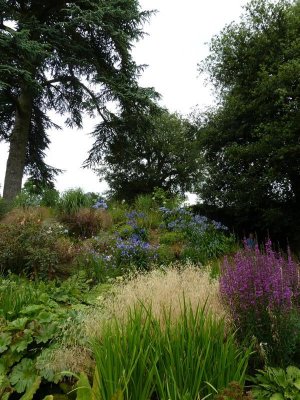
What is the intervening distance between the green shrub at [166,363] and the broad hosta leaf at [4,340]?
0.78m

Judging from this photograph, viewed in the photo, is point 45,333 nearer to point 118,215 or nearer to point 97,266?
point 97,266

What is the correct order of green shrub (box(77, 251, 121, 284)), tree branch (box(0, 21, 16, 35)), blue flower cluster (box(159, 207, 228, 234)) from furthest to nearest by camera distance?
1. tree branch (box(0, 21, 16, 35))
2. blue flower cluster (box(159, 207, 228, 234))
3. green shrub (box(77, 251, 121, 284))

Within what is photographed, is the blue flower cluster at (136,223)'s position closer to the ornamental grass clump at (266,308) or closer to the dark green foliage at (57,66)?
the dark green foliage at (57,66)

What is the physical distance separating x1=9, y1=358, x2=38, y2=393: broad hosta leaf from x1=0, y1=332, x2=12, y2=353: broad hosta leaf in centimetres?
17

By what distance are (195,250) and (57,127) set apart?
28.4 feet

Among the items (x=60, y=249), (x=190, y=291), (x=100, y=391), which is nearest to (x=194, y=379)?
(x=100, y=391)

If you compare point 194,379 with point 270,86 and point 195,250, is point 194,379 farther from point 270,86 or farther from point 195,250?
point 270,86

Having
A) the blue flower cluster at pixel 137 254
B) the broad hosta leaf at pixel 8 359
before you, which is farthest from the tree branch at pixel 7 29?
the broad hosta leaf at pixel 8 359

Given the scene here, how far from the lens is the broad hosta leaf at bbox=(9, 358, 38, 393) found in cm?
254

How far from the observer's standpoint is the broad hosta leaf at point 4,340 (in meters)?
2.78

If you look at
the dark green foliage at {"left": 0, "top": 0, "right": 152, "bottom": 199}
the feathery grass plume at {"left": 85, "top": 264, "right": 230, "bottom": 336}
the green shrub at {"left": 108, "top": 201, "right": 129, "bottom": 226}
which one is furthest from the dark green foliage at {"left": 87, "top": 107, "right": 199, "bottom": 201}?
the feathery grass plume at {"left": 85, "top": 264, "right": 230, "bottom": 336}

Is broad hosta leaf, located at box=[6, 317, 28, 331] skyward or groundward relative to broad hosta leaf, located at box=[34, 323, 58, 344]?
skyward

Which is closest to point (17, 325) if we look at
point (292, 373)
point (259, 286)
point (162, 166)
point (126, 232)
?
point (259, 286)

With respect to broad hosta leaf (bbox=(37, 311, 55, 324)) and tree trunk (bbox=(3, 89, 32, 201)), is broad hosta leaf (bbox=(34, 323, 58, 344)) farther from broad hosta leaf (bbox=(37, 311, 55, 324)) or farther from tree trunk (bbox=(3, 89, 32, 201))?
tree trunk (bbox=(3, 89, 32, 201))
